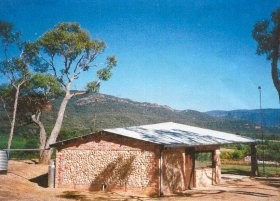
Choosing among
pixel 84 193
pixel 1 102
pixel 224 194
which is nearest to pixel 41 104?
pixel 1 102

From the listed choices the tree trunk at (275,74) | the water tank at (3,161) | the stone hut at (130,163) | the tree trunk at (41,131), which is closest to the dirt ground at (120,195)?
the water tank at (3,161)

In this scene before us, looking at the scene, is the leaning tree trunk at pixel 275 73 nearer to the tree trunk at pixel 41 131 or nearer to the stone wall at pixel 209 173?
the stone wall at pixel 209 173

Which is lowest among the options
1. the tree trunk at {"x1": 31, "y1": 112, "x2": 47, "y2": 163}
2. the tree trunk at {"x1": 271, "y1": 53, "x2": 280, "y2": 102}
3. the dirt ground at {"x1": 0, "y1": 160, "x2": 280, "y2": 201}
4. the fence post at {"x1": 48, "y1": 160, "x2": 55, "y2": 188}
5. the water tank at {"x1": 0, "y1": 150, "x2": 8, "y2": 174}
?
the dirt ground at {"x1": 0, "y1": 160, "x2": 280, "y2": 201}

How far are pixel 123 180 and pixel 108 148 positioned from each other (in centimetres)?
218

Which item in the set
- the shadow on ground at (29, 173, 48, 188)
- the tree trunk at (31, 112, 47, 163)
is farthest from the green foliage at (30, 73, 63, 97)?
the shadow on ground at (29, 173, 48, 188)

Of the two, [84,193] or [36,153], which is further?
[36,153]

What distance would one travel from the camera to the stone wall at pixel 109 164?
19531 mm

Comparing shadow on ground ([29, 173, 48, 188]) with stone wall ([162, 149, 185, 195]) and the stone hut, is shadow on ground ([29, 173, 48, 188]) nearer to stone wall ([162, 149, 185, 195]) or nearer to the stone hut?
the stone hut

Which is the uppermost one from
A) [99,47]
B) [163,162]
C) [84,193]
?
[99,47]

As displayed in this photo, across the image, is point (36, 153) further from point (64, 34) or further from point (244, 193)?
point (244, 193)

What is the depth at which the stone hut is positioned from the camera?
19.5 metres

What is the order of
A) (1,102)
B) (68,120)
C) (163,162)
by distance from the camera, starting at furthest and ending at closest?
(68,120) → (1,102) → (163,162)

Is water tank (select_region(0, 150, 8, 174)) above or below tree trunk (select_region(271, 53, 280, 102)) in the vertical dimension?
below

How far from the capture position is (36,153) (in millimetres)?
41781
